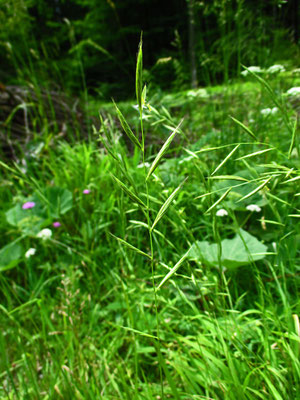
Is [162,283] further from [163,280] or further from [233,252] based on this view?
[233,252]

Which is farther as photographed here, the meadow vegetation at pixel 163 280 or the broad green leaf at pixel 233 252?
the broad green leaf at pixel 233 252

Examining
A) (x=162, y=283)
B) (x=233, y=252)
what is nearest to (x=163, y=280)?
(x=162, y=283)

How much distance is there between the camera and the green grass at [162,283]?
56 cm

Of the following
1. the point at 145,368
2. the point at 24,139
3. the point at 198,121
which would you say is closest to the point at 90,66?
the point at 24,139

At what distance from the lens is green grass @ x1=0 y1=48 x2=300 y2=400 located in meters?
0.56

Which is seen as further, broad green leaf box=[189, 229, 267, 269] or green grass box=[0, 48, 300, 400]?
broad green leaf box=[189, 229, 267, 269]

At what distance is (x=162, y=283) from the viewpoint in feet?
1.16

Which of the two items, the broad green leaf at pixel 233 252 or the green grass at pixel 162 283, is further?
the broad green leaf at pixel 233 252

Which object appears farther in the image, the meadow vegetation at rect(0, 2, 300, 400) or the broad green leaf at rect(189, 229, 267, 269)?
the broad green leaf at rect(189, 229, 267, 269)

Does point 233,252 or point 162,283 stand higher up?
point 162,283

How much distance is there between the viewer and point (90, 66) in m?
10.0

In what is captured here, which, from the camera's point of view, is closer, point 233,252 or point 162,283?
point 162,283

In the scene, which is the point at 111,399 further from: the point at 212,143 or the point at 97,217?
the point at 212,143

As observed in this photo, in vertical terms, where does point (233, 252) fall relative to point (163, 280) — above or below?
below
